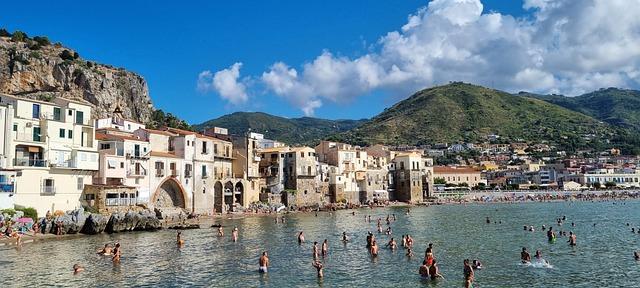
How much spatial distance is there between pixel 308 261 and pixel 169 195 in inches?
1295

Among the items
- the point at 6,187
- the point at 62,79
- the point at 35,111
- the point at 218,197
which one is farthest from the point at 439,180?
the point at 6,187

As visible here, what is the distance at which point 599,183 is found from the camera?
143875mm

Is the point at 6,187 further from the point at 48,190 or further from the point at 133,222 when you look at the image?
the point at 133,222

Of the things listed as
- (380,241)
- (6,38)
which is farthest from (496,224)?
(6,38)

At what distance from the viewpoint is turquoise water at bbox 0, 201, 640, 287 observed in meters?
25.6

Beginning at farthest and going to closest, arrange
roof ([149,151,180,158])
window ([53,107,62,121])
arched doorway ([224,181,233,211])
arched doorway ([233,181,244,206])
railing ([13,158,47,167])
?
arched doorway ([233,181,244,206]), arched doorway ([224,181,233,211]), roof ([149,151,180,158]), window ([53,107,62,121]), railing ([13,158,47,167])

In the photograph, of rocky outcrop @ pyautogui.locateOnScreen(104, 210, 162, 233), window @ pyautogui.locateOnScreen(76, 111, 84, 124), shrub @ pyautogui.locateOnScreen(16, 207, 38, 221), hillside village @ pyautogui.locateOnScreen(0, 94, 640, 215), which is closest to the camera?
shrub @ pyautogui.locateOnScreen(16, 207, 38, 221)

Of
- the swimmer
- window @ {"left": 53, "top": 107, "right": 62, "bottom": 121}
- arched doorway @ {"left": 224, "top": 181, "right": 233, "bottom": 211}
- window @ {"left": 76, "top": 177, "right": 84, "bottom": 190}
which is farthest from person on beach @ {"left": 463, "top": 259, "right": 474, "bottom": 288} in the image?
arched doorway @ {"left": 224, "top": 181, "right": 233, "bottom": 211}

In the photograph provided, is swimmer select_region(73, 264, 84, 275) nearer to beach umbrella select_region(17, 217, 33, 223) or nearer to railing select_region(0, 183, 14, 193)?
beach umbrella select_region(17, 217, 33, 223)

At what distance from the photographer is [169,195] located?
60.3 meters

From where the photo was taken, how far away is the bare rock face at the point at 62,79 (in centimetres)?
8956

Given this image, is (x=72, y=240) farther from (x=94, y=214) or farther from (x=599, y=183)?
(x=599, y=183)

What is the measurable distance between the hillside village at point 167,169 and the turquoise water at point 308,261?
7.74 meters

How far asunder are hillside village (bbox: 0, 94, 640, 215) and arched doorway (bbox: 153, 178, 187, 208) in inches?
4.5
